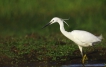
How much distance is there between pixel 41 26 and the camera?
16812 mm

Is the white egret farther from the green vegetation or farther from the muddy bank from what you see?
the green vegetation

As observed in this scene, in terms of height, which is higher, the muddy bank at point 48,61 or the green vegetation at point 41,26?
the green vegetation at point 41,26

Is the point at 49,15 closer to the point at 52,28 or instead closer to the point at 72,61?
the point at 52,28

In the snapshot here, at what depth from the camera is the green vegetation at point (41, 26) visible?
13.0 metres

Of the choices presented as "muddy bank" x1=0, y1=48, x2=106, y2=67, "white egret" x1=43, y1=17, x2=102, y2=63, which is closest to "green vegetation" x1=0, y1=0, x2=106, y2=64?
"muddy bank" x1=0, y1=48, x2=106, y2=67

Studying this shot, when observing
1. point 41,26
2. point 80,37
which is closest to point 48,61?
point 80,37

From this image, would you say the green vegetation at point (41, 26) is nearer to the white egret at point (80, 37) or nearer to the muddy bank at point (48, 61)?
the muddy bank at point (48, 61)

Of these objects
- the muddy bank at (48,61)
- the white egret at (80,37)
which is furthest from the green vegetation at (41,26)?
the white egret at (80,37)

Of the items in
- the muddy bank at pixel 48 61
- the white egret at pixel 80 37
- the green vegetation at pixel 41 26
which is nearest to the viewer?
the muddy bank at pixel 48 61

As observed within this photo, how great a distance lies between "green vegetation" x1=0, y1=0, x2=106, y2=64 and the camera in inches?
513

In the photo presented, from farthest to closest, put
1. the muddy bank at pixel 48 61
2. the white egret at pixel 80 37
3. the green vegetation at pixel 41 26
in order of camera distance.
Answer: the green vegetation at pixel 41 26
the white egret at pixel 80 37
the muddy bank at pixel 48 61

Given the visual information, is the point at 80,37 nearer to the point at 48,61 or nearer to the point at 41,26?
the point at 48,61

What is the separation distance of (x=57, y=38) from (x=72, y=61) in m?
2.37

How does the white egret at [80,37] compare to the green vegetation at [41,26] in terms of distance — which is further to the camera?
the green vegetation at [41,26]
